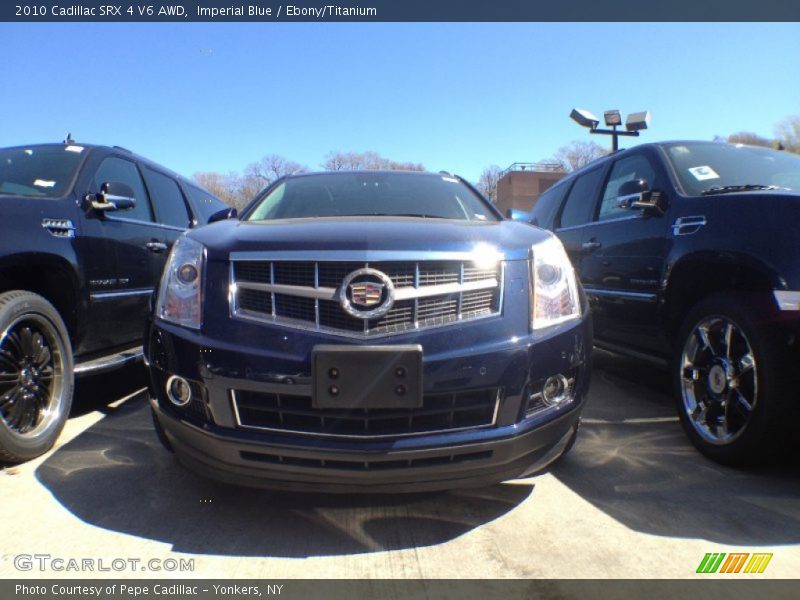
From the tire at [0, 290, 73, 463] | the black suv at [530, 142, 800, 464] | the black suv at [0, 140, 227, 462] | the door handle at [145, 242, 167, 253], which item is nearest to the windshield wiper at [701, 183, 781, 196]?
the black suv at [530, 142, 800, 464]

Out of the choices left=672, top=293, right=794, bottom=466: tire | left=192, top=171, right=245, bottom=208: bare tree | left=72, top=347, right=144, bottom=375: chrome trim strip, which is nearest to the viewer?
left=672, top=293, right=794, bottom=466: tire

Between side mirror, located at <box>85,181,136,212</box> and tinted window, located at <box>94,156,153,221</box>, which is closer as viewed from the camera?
side mirror, located at <box>85,181,136,212</box>

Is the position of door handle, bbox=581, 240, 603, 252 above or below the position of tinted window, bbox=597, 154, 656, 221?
below

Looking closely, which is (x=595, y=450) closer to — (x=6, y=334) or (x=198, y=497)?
(x=198, y=497)

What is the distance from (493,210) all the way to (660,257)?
1088mm

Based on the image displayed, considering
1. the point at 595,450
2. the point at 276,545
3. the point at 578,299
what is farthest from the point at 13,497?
the point at 595,450

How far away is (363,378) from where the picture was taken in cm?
185

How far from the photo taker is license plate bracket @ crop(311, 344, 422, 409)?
72.9 inches

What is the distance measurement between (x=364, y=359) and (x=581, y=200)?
3.76m

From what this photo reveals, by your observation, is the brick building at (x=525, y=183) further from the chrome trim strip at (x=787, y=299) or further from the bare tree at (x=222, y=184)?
the chrome trim strip at (x=787, y=299)

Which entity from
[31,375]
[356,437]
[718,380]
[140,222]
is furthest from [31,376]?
Answer: [718,380]

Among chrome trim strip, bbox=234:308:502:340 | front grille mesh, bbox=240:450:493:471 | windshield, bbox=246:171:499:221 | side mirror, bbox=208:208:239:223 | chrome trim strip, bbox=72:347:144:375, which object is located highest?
windshield, bbox=246:171:499:221

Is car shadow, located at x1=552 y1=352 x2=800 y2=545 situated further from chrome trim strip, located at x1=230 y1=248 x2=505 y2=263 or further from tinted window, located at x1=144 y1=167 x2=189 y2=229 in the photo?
tinted window, located at x1=144 y1=167 x2=189 y2=229

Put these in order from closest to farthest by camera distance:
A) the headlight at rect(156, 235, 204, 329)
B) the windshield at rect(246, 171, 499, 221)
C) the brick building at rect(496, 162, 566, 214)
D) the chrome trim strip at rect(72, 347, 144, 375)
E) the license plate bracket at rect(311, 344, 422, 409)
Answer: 1. the license plate bracket at rect(311, 344, 422, 409)
2. the headlight at rect(156, 235, 204, 329)
3. the windshield at rect(246, 171, 499, 221)
4. the chrome trim strip at rect(72, 347, 144, 375)
5. the brick building at rect(496, 162, 566, 214)
